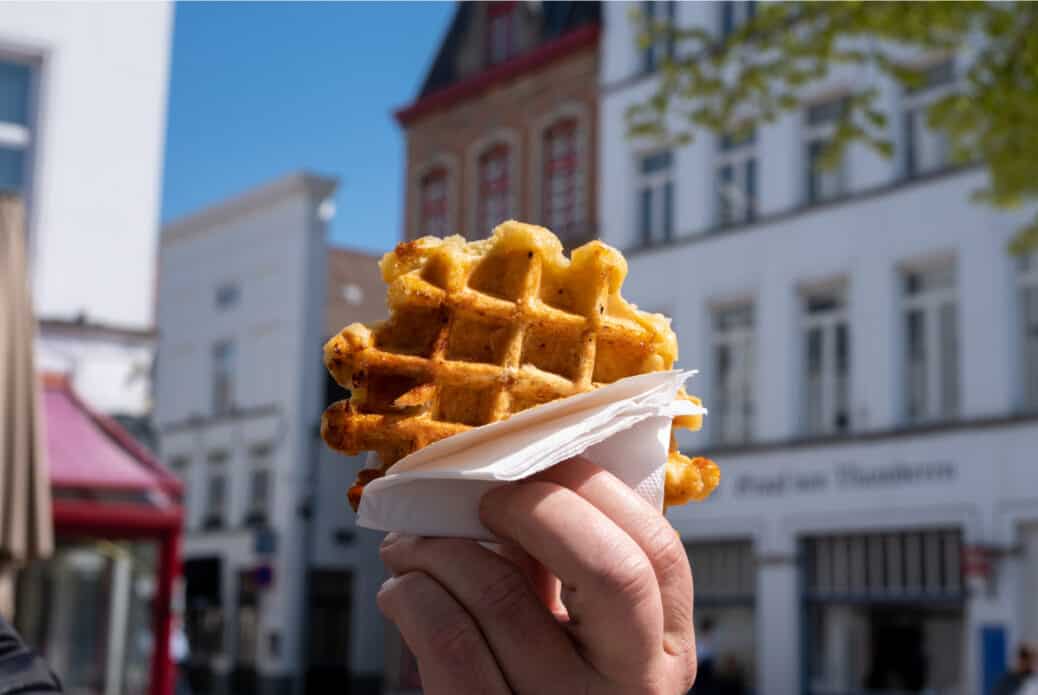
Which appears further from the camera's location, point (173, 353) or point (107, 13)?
point (173, 353)

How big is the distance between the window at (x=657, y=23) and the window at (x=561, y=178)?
2183mm

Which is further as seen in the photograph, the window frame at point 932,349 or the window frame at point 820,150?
the window frame at point 820,150

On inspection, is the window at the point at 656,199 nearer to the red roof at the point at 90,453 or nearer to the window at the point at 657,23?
the window at the point at 657,23

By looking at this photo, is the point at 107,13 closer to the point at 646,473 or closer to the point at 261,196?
the point at 646,473

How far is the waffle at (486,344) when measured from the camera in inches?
68.9

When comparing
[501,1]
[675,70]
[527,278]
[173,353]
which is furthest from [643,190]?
[527,278]

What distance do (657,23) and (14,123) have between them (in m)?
6.12

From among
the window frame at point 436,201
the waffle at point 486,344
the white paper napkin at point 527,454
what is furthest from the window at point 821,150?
the white paper napkin at point 527,454

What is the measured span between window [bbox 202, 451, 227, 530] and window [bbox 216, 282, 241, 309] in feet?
13.5

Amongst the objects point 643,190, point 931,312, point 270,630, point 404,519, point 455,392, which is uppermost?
point 643,190

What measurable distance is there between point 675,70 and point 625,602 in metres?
10.9

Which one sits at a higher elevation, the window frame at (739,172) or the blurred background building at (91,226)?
the window frame at (739,172)

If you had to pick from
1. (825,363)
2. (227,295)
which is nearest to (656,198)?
(825,363)

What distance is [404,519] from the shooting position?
1616 mm
